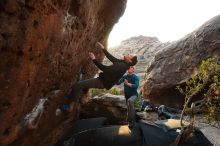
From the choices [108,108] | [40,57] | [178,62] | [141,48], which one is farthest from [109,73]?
[141,48]

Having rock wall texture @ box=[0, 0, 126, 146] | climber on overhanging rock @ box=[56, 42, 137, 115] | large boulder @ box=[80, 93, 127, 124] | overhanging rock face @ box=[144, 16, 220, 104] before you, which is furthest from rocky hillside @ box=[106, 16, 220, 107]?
climber on overhanging rock @ box=[56, 42, 137, 115]

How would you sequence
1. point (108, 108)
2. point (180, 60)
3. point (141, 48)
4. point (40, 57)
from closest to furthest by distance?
point (40, 57) → point (108, 108) → point (180, 60) → point (141, 48)

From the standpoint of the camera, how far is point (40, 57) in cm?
639

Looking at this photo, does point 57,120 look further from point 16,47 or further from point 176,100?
point 176,100

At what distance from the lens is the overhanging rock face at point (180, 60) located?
16.8 meters

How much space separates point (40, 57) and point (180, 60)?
42.4 ft

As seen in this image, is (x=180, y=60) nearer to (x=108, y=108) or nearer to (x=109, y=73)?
(x=108, y=108)

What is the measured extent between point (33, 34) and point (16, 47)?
444 mm

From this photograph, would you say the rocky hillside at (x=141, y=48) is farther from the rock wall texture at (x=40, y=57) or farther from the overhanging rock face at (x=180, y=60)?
the rock wall texture at (x=40, y=57)

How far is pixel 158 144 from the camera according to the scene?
35.1 feet

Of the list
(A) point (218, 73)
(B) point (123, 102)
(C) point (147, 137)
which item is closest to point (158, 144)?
(C) point (147, 137)

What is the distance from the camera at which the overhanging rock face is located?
16.8 meters

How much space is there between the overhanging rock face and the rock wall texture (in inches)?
297

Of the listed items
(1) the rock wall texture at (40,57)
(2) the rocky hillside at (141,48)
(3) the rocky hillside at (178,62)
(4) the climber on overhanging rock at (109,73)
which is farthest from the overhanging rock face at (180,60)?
(2) the rocky hillside at (141,48)
